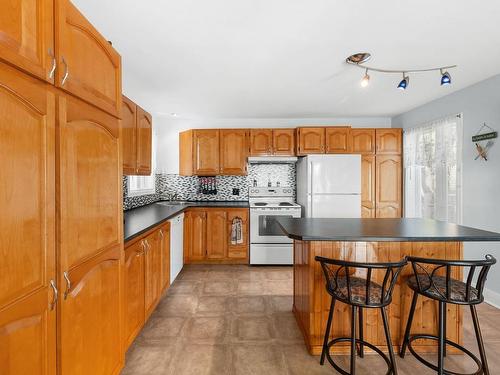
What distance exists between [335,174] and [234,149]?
5.28 ft

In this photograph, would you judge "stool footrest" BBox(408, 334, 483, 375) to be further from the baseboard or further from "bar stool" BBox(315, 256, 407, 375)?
the baseboard

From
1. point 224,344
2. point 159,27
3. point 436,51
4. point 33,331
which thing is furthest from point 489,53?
point 33,331

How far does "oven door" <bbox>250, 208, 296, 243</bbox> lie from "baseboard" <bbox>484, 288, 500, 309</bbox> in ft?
7.37

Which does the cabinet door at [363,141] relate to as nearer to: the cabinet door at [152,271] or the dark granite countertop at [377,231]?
the dark granite countertop at [377,231]

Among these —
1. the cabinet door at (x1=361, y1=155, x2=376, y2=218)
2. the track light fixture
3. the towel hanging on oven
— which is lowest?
the towel hanging on oven

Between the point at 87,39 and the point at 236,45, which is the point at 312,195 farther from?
the point at 87,39

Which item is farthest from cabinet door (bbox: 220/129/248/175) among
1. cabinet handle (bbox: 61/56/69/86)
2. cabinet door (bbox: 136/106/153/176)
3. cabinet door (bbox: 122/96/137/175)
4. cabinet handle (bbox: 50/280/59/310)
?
cabinet handle (bbox: 50/280/59/310)

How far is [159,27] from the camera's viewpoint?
185cm

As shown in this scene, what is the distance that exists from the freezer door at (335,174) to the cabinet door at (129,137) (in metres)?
2.45

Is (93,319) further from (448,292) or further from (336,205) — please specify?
(336,205)

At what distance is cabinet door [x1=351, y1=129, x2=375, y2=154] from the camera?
13.7 feet

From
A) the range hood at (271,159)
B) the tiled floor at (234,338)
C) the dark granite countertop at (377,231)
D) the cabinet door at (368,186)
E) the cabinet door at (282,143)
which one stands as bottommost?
the tiled floor at (234,338)

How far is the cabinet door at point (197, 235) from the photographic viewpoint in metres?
4.00

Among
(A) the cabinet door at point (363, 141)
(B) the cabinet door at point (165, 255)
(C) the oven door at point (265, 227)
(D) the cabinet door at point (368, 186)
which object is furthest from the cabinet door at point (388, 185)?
(B) the cabinet door at point (165, 255)
